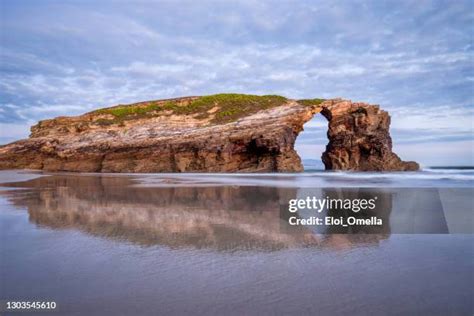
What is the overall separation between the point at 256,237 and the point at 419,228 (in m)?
2.85

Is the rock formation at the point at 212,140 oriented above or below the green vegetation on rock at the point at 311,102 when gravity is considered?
below

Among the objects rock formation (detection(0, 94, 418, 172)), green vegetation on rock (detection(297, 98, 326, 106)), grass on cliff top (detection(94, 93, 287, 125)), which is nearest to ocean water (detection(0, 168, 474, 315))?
rock formation (detection(0, 94, 418, 172))

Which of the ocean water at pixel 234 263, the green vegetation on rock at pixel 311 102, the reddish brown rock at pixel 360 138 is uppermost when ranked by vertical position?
the green vegetation on rock at pixel 311 102

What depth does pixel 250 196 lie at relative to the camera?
10430 millimetres

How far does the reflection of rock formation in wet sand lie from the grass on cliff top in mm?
22797

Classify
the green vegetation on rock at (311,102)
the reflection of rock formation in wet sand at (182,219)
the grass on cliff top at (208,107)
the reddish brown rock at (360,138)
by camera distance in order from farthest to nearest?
the grass on cliff top at (208,107) < the green vegetation on rock at (311,102) < the reddish brown rock at (360,138) < the reflection of rock formation in wet sand at (182,219)

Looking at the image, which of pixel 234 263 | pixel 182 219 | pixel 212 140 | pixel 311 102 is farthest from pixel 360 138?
pixel 234 263

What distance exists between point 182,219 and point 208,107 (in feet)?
94.5

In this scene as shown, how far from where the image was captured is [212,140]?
29.4 m

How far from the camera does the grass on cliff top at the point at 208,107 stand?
3303cm

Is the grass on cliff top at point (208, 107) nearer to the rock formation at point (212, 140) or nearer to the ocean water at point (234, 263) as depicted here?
the rock formation at point (212, 140)

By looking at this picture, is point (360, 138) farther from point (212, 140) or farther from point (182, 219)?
point (182, 219)

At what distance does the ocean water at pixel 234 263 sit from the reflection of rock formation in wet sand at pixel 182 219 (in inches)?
1.1

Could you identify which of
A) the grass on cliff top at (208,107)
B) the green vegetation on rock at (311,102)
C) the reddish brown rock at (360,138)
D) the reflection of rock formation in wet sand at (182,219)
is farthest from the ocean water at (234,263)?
the grass on cliff top at (208,107)
